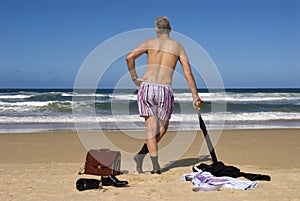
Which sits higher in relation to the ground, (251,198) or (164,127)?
(164,127)

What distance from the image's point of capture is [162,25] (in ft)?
16.9

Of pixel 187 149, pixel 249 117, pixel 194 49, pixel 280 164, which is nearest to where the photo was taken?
pixel 194 49

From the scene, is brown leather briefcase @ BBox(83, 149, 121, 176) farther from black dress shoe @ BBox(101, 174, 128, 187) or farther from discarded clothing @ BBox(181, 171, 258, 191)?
discarded clothing @ BBox(181, 171, 258, 191)

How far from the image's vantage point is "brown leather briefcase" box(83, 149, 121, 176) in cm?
523

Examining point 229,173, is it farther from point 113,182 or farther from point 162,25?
point 162,25

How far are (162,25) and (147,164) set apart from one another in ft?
7.68

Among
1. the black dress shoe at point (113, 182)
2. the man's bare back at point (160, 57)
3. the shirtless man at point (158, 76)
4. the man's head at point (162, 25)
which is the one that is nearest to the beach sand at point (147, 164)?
the black dress shoe at point (113, 182)

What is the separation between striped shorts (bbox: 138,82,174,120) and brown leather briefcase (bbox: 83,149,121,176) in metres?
0.74

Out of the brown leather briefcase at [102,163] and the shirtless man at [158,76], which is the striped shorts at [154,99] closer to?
the shirtless man at [158,76]

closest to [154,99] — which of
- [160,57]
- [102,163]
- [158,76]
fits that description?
[158,76]

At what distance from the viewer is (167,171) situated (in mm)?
5613

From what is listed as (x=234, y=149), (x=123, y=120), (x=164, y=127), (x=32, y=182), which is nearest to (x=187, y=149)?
(x=234, y=149)

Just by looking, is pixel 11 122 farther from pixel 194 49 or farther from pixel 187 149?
pixel 194 49

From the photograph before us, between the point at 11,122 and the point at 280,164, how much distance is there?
36.1ft
